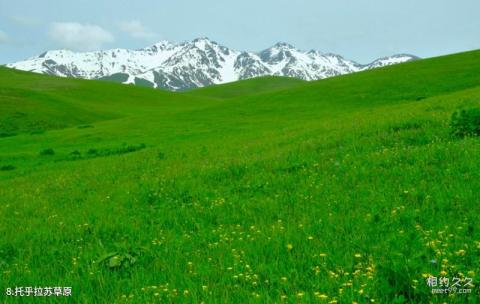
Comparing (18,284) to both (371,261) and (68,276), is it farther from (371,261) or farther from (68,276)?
(371,261)

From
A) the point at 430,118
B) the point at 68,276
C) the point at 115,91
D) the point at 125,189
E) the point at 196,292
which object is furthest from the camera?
the point at 115,91

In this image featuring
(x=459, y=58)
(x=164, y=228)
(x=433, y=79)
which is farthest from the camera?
(x=459, y=58)

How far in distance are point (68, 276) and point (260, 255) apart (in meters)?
2.76

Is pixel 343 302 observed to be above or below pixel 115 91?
below

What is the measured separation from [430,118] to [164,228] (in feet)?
40.3

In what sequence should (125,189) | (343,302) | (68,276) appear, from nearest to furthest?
(343,302)
(68,276)
(125,189)

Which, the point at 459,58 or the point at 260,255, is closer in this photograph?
the point at 260,255

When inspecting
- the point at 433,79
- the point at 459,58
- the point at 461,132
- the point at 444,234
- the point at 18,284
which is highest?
the point at 459,58

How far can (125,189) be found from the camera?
12617 millimetres

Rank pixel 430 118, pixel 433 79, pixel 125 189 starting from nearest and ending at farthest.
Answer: pixel 125 189 → pixel 430 118 → pixel 433 79

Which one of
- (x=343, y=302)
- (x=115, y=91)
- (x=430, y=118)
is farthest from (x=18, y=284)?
(x=115, y=91)

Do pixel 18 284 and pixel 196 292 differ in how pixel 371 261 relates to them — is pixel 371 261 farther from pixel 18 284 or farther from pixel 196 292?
pixel 18 284

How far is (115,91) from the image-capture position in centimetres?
11875

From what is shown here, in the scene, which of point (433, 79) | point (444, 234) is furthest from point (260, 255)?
point (433, 79)
